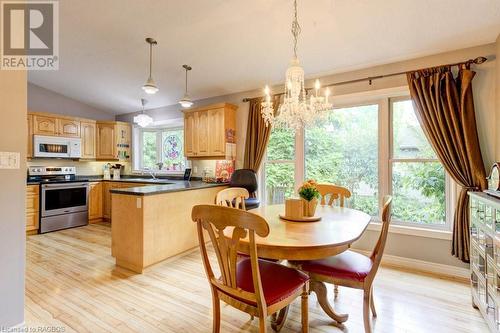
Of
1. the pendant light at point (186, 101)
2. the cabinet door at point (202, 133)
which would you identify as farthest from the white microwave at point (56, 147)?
the pendant light at point (186, 101)

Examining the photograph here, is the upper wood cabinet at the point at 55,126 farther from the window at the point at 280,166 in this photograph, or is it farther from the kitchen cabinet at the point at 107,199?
the window at the point at 280,166

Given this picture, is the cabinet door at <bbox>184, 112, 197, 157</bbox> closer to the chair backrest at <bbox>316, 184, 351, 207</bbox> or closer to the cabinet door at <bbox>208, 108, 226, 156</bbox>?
the cabinet door at <bbox>208, 108, 226, 156</bbox>

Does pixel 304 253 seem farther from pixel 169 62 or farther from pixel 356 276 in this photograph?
pixel 169 62

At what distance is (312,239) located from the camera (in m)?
1.48

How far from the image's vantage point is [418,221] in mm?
3098

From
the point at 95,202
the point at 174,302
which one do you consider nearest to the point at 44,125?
the point at 95,202

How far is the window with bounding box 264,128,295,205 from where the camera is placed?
3.96m

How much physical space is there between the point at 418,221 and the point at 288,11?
2.87 metres

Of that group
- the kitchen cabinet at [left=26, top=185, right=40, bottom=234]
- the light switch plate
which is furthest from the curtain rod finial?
the kitchen cabinet at [left=26, top=185, right=40, bottom=234]

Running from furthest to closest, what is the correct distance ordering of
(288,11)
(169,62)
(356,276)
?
(169,62) → (288,11) → (356,276)

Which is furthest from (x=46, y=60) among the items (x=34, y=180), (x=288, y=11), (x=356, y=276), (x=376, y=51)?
(x=356, y=276)

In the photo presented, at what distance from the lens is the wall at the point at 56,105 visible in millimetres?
4901

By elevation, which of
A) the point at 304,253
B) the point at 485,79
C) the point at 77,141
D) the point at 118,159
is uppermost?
the point at 485,79

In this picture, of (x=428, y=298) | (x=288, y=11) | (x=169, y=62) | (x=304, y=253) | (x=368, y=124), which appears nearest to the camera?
(x=304, y=253)
